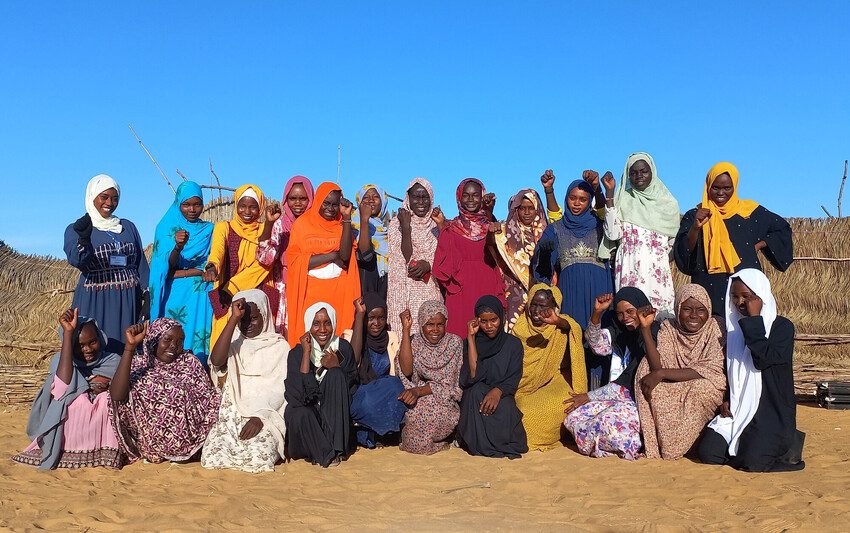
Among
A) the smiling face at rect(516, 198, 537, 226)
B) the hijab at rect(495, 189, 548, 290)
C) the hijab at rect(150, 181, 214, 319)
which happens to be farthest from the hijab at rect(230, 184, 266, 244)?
the smiling face at rect(516, 198, 537, 226)

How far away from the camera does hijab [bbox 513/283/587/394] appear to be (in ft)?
19.5

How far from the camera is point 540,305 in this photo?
19.6ft

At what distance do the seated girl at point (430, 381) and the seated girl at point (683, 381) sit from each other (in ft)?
4.70

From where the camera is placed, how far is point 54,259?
1100 centimetres

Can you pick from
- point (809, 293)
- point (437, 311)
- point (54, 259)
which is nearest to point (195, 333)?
point (437, 311)

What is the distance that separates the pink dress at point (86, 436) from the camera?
5.16 metres

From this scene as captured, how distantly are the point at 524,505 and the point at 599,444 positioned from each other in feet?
4.35

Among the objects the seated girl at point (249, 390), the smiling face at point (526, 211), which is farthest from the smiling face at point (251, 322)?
the smiling face at point (526, 211)

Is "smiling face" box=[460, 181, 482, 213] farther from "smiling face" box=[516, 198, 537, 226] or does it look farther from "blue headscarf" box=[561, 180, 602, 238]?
"blue headscarf" box=[561, 180, 602, 238]

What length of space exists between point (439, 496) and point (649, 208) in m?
3.19

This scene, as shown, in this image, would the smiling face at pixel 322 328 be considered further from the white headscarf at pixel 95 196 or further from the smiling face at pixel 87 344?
the white headscarf at pixel 95 196

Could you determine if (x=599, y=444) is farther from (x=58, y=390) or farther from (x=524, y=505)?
(x=58, y=390)

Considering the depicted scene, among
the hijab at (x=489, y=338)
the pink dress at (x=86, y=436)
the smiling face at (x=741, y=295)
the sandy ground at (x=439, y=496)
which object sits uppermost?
the smiling face at (x=741, y=295)

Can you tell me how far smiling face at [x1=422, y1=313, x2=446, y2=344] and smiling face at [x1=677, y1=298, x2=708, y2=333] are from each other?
5.95 feet
